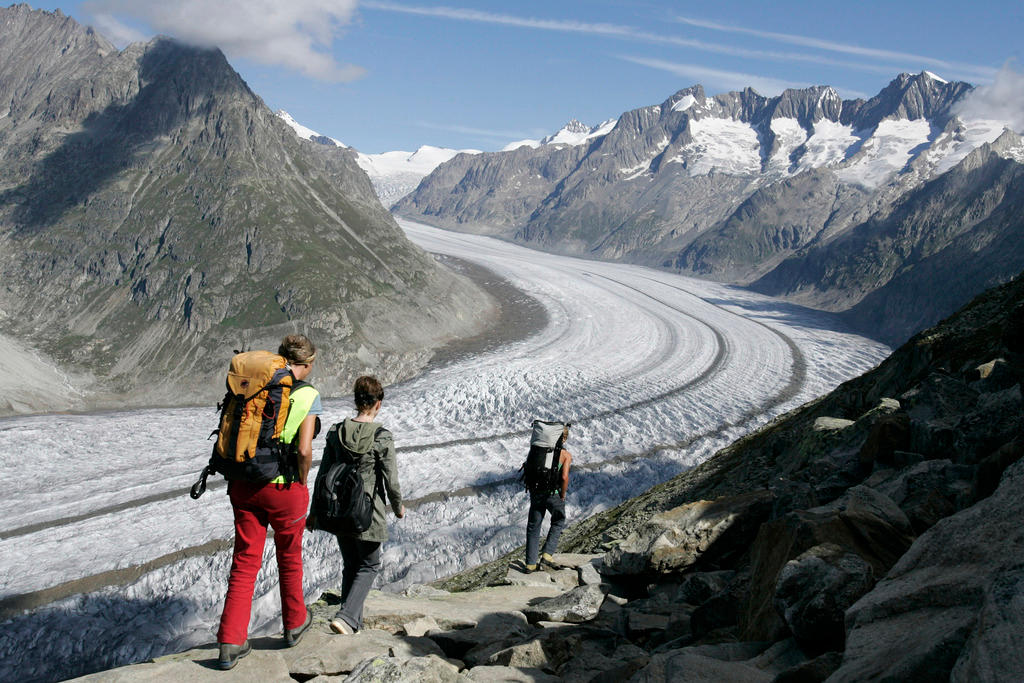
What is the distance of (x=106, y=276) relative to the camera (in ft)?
207

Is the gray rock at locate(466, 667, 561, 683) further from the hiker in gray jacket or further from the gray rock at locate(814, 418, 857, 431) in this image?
the gray rock at locate(814, 418, 857, 431)

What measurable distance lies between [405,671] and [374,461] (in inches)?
79.8

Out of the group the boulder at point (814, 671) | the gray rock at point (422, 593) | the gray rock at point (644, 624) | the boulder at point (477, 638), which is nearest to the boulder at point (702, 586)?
the gray rock at point (644, 624)

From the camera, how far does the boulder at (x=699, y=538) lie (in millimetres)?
8656

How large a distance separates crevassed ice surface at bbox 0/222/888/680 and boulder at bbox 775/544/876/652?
19.6m

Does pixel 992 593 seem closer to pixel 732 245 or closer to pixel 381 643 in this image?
pixel 381 643

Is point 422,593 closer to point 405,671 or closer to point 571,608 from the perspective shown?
point 571,608

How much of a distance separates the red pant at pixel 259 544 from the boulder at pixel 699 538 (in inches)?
183

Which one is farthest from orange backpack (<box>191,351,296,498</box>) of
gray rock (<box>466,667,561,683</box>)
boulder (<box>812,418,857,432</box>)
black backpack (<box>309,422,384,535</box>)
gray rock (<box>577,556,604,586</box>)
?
boulder (<box>812,418,857,432</box>)

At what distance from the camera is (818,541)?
548cm

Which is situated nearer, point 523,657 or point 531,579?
point 523,657

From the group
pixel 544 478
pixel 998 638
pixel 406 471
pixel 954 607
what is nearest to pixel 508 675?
pixel 954 607

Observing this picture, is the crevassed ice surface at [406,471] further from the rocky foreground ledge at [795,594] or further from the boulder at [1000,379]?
the boulder at [1000,379]

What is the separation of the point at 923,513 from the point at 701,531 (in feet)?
9.56
